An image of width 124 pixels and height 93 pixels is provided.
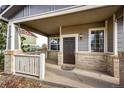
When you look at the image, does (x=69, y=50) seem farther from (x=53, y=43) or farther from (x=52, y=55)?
(x=52, y=55)

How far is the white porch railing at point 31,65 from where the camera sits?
17.3 ft

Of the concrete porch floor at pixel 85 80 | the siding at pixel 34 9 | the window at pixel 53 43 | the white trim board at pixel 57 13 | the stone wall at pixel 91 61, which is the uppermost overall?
the siding at pixel 34 9

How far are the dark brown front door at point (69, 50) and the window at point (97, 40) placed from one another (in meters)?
1.24

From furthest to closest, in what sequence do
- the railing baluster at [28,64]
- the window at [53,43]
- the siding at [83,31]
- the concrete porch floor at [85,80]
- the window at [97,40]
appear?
the window at [53,43]
the siding at [83,31]
the window at [97,40]
the railing baluster at [28,64]
the concrete porch floor at [85,80]

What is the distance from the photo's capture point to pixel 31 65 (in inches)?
224

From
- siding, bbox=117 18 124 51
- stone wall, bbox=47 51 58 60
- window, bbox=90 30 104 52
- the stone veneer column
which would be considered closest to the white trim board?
the stone veneer column

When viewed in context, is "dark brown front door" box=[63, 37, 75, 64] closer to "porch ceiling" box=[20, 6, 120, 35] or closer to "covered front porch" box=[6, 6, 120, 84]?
"covered front porch" box=[6, 6, 120, 84]

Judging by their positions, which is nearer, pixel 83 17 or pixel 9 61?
pixel 83 17

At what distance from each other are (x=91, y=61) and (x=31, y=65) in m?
→ 3.48

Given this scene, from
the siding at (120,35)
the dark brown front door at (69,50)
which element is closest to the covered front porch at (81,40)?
the dark brown front door at (69,50)

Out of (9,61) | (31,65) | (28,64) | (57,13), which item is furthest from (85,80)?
(9,61)

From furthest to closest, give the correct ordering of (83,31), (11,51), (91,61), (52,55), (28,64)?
(52,55), (83,31), (91,61), (11,51), (28,64)

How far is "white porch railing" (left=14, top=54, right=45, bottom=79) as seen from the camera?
17.3 feet

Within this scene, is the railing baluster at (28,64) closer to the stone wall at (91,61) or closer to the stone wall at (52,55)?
the stone wall at (91,61)
